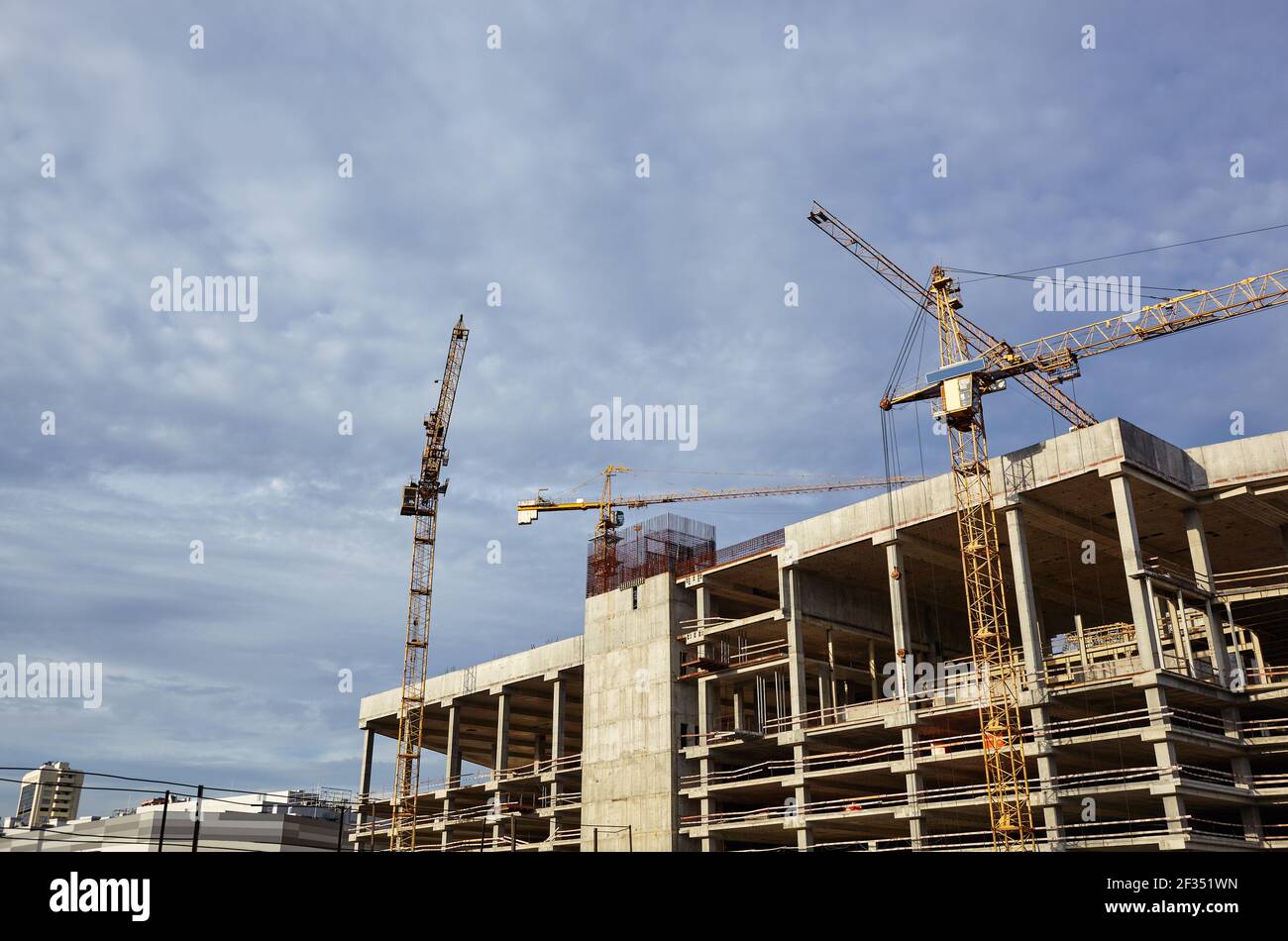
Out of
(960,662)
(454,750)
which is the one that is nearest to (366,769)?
(454,750)

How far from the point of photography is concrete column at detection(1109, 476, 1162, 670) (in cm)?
4647

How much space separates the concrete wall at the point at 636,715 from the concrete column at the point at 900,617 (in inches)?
559

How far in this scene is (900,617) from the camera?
5656 cm

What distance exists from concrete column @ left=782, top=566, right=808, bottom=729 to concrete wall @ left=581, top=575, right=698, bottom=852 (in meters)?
7.74

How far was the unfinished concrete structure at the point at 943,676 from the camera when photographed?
157 feet

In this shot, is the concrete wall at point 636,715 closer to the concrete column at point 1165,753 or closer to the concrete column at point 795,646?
the concrete column at point 795,646

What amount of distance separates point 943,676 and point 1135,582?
53.4ft

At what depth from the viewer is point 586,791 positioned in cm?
6612

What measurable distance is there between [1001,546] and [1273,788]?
61.3 feet

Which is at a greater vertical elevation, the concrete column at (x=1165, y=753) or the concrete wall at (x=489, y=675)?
the concrete wall at (x=489, y=675)

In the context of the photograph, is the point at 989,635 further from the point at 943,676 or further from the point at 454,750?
the point at 454,750

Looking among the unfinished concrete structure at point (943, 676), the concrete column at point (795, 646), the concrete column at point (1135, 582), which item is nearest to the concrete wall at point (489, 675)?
the unfinished concrete structure at point (943, 676)
